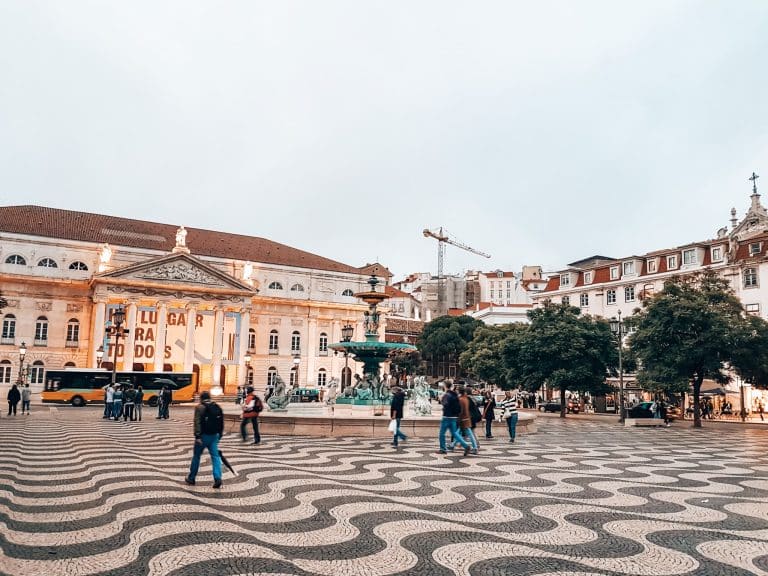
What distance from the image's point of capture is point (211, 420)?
8.66 m

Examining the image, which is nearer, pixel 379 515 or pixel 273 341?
pixel 379 515

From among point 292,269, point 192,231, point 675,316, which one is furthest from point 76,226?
point 675,316

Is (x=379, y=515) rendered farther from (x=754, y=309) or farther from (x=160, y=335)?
(x=160, y=335)

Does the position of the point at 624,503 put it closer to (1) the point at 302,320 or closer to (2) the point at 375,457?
(2) the point at 375,457

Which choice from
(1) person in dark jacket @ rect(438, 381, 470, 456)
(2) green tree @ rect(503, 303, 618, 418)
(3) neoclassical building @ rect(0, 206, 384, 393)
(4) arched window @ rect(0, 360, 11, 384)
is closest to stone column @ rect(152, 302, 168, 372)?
(3) neoclassical building @ rect(0, 206, 384, 393)

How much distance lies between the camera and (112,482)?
8656 millimetres

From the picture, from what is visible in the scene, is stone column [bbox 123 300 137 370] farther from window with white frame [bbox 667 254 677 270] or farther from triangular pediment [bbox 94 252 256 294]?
window with white frame [bbox 667 254 677 270]

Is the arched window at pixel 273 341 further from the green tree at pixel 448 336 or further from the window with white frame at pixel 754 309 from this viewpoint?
the window with white frame at pixel 754 309

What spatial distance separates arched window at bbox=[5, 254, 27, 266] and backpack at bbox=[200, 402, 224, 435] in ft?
151

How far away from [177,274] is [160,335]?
17.0 feet

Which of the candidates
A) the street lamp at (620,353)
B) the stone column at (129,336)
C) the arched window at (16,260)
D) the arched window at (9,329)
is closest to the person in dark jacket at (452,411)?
the street lamp at (620,353)

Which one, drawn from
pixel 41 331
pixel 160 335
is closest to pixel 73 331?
pixel 41 331

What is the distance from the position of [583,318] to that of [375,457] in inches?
1024

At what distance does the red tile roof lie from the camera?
49250mm
